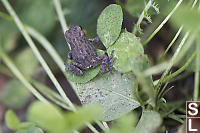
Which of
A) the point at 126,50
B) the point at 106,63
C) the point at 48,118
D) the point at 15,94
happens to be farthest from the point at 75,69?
the point at 15,94

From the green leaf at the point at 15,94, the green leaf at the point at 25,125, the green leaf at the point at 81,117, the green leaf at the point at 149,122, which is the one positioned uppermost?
the green leaf at the point at 81,117

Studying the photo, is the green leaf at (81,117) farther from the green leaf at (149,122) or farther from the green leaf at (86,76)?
the green leaf at (86,76)

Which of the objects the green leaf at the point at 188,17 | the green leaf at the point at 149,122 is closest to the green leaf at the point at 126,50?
the green leaf at the point at 149,122

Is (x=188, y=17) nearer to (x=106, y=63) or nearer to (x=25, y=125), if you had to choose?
(x=106, y=63)

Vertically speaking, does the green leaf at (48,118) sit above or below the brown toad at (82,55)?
above

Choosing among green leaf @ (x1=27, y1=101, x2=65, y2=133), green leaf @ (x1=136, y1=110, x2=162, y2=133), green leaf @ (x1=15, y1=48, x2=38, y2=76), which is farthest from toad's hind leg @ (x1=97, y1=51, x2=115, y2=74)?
green leaf @ (x1=15, y1=48, x2=38, y2=76)

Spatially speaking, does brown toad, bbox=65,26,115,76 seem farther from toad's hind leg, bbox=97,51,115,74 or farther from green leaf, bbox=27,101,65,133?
green leaf, bbox=27,101,65,133

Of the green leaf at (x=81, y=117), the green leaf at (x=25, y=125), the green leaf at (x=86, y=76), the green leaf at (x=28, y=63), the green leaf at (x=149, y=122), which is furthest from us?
the green leaf at (x=28, y=63)
